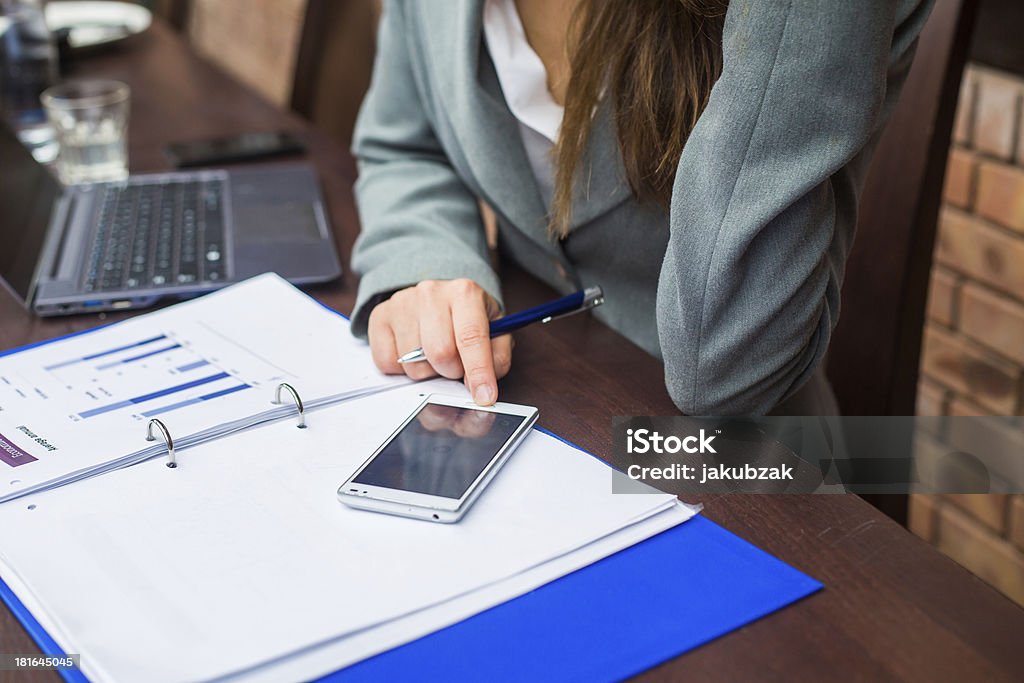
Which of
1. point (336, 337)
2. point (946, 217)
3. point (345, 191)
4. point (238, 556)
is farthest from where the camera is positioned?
point (946, 217)

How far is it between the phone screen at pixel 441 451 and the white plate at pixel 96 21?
1.30 meters

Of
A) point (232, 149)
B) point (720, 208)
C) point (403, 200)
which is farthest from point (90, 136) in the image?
point (720, 208)

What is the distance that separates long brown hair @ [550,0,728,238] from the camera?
72 cm

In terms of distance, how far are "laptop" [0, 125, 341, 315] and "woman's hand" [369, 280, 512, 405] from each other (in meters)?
0.15

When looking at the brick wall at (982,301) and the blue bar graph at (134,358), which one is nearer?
the blue bar graph at (134,358)

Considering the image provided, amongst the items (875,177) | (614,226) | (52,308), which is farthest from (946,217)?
(52,308)

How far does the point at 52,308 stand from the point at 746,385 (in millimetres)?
539

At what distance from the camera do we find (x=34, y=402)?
671 mm

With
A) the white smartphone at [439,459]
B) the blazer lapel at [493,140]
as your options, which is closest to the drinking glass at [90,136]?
the blazer lapel at [493,140]

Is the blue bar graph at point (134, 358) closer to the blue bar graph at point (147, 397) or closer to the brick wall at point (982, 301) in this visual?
the blue bar graph at point (147, 397)

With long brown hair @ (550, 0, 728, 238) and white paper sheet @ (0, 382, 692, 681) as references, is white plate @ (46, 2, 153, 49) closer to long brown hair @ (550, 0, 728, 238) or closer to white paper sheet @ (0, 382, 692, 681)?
long brown hair @ (550, 0, 728, 238)

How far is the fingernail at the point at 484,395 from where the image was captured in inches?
25.7

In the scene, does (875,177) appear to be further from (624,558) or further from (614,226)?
(624,558)

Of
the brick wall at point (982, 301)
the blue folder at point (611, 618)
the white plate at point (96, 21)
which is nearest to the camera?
the blue folder at point (611, 618)
